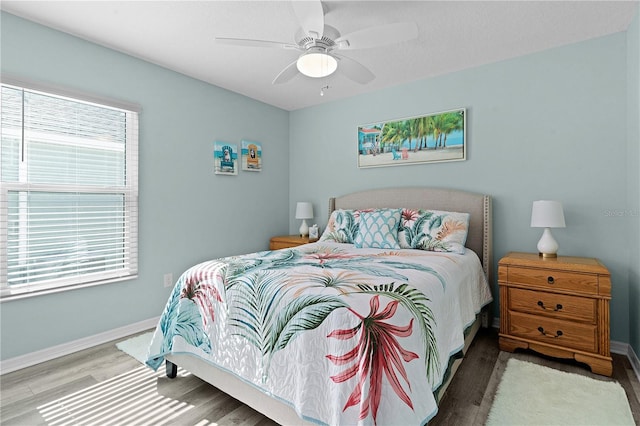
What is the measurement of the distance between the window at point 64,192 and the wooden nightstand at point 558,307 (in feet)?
10.6

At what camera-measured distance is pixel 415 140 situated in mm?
3492

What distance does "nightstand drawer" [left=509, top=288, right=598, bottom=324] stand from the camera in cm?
221

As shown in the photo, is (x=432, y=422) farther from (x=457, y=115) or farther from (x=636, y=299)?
(x=457, y=115)

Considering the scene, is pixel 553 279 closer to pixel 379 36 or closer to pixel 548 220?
pixel 548 220

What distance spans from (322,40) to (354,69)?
14.8 inches

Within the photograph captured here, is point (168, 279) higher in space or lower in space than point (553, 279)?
lower

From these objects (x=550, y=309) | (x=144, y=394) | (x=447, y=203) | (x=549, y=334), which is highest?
(x=447, y=203)

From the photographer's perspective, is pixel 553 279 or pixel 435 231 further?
pixel 435 231

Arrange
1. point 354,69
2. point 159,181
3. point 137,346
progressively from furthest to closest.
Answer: point 159,181, point 137,346, point 354,69

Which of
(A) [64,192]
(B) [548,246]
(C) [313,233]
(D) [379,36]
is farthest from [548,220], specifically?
(A) [64,192]

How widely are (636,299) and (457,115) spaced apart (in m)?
2.03

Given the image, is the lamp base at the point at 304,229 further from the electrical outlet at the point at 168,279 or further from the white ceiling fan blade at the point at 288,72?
the white ceiling fan blade at the point at 288,72

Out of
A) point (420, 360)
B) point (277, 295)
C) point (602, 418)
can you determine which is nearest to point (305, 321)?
point (277, 295)

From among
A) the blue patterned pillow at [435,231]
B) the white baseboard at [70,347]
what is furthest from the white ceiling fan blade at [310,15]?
the white baseboard at [70,347]
